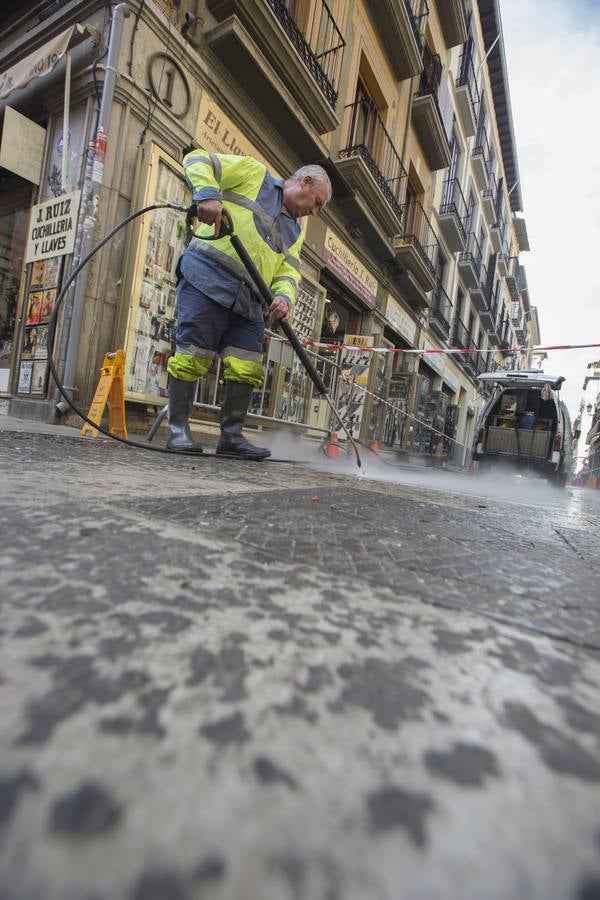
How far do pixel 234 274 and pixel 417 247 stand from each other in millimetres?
7865

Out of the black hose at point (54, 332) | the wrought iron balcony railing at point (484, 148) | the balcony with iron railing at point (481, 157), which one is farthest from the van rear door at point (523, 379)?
the wrought iron balcony railing at point (484, 148)

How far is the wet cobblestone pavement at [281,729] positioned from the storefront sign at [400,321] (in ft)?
31.3

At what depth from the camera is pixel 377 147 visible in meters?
8.47

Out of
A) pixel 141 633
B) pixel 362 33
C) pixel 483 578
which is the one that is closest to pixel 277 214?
pixel 483 578

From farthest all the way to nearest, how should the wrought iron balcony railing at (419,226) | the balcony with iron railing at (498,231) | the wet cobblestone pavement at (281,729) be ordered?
the balcony with iron railing at (498,231) → the wrought iron balcony railing at (419,226) → the wet cobblestone pavement at (281,729)

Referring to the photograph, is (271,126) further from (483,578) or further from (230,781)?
(230,781)

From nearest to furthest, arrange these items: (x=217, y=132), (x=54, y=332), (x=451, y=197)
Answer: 1. (x=54, y=332)
2. (x=217, y=132)
3. (x=451, y=197)

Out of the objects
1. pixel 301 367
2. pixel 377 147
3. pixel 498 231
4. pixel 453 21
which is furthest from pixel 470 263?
pixel 301 367

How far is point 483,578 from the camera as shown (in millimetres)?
847

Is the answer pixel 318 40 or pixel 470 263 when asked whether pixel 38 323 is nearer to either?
pixel 318 40

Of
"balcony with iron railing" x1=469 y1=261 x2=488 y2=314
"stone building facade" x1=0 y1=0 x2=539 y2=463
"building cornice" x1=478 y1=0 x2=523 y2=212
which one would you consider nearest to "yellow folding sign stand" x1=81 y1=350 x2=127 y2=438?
"stone building facade" x1=0 y1=0 x2=539 y2=463

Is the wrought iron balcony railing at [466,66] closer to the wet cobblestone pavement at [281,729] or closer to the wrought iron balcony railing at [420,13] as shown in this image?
the wrought iron balcony railing at [420,13]

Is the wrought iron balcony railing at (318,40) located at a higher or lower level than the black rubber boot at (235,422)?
higher

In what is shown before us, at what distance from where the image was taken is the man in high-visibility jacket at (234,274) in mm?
2779
